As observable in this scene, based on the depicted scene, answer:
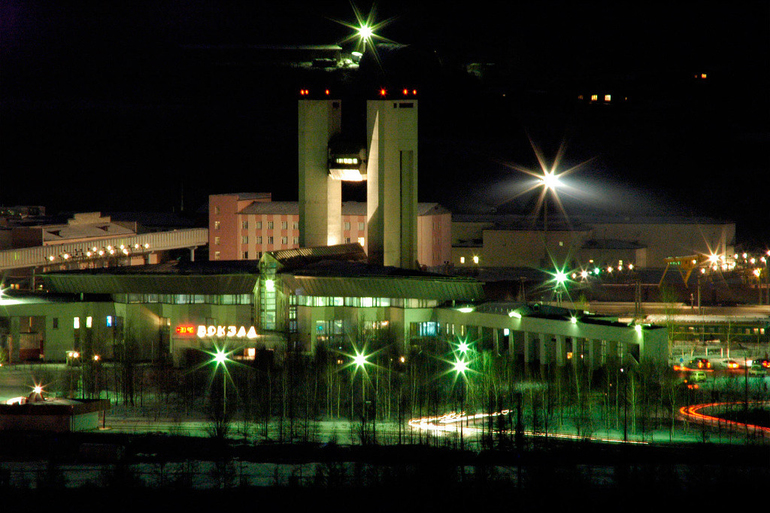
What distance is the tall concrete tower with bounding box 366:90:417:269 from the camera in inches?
2056

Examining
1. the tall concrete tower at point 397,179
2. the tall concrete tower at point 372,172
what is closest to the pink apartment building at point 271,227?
the tall concrete tower at point 372,172

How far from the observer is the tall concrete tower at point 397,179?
5222 centimetres

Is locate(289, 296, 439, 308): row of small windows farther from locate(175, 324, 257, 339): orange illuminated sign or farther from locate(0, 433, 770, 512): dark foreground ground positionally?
locate(0, 433, 770, 512): dark foreground ground

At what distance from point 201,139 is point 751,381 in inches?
5286

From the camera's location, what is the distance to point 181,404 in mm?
36812

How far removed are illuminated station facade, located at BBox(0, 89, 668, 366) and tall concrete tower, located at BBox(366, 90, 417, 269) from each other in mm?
46

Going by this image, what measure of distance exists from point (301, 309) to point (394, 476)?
19721 mm

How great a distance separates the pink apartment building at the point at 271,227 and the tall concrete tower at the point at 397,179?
18.6 meters

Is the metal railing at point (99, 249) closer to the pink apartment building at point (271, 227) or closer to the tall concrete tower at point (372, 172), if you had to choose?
the pink apartment building at point (271, 227)

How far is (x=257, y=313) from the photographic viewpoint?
154 ft

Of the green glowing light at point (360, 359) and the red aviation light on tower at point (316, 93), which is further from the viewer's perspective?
the red aviation light on tower at point (316, 93)

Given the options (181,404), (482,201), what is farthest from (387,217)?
(482,201)

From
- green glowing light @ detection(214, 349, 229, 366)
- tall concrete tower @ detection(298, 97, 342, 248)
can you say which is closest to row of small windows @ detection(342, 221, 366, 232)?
tall concrete tower @ detection(298, 97, 342, 248)

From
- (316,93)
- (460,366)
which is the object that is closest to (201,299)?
(460,366)
